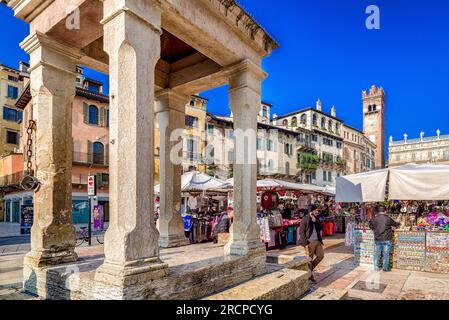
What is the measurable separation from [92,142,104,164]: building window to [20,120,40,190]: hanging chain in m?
23.6

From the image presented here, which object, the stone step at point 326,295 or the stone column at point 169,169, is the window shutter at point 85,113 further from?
the stone step at point 326,295

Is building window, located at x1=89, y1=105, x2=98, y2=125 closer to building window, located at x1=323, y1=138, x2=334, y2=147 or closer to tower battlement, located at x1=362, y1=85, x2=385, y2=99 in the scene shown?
building window, located at x1=323, y1=138, x2=334, y2=147

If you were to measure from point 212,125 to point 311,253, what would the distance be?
90.0 ft

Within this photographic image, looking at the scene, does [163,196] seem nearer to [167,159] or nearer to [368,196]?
[167,159]

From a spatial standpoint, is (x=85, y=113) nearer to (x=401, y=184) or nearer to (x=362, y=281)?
(x=401, y=184)

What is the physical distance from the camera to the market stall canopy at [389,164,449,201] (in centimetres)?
786

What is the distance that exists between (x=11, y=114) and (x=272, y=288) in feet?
125

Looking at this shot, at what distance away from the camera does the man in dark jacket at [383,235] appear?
8.03 meters

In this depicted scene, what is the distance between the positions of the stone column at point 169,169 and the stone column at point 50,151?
7.71ft

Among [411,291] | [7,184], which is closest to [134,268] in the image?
[411,291]

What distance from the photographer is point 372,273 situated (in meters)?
7.81

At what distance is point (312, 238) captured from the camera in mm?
7164

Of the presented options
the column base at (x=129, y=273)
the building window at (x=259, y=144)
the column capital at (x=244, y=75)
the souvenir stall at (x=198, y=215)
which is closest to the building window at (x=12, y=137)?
the building window at (x=259, y=144)

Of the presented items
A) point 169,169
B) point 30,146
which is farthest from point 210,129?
point 30,146
